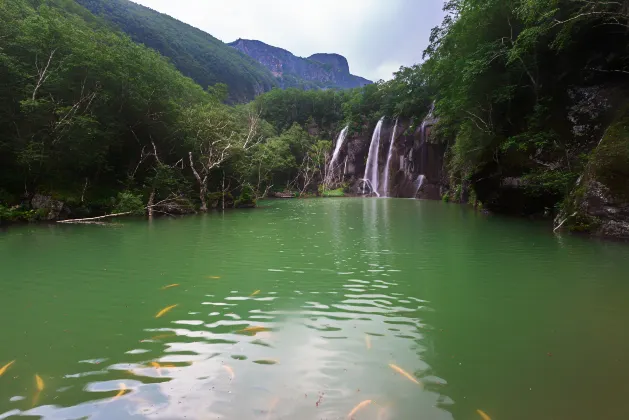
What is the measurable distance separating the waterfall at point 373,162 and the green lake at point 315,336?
4017 centimetres

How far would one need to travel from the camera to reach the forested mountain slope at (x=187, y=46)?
89.4 meters

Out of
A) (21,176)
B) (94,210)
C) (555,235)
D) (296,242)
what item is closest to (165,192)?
(94,210)

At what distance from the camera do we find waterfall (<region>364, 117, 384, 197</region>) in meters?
47.7

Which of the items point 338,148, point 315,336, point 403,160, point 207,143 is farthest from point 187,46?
point 315,336

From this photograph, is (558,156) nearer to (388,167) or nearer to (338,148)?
(388,167)

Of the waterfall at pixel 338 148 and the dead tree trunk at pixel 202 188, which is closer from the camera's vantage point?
the dead tree trunk at pixel 202 188

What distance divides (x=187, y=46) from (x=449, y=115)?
103503 mm

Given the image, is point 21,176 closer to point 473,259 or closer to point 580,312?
point 473,259

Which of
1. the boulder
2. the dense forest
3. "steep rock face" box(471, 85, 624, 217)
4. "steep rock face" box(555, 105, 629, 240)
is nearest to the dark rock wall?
the dense forest

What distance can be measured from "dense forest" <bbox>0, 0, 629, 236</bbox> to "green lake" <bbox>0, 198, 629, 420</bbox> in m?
6.52

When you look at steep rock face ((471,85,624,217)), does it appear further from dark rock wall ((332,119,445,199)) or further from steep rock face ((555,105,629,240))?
dark rock wall ((332,119,445,199))

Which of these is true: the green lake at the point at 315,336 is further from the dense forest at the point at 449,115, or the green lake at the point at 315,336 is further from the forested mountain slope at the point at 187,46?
the forested mountain slope at the point at 187,46

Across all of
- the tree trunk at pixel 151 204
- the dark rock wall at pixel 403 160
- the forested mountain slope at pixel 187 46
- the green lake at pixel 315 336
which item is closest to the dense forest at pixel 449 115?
the tree trunk at pixel 151 204

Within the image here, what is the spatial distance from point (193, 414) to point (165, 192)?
18.6 m
